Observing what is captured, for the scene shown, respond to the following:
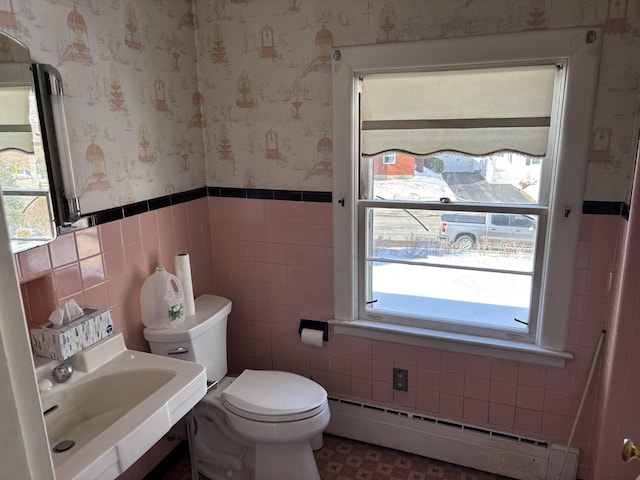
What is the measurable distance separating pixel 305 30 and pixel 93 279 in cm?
135

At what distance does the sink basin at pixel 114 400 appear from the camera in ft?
4.21

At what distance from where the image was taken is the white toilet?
1.91 meters

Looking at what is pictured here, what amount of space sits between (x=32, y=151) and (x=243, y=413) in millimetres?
1257

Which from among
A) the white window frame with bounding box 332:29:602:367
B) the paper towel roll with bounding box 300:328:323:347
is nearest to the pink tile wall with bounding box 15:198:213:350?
the paper towel roll with bounding box 300:328:323:347

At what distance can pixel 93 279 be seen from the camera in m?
1.77

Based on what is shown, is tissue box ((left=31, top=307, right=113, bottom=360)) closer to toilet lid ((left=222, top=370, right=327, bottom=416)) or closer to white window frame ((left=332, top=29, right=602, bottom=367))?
toilet lid ((left=222, top=370, right=327, bottom=416))

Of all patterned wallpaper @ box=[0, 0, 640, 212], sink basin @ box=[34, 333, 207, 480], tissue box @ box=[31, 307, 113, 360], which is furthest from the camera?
patterned wallpaper @ box=[0, 0, 640, 212]

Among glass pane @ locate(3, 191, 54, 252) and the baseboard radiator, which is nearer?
glass pane @ locate(3, 191, 54, 252)

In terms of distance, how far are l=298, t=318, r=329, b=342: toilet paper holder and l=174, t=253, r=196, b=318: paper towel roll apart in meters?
0.55

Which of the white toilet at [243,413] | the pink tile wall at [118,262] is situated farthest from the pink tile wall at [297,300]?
the white toilet at [243,413]

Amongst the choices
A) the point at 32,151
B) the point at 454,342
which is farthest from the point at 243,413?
the point at 32,151

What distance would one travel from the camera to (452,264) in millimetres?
2104

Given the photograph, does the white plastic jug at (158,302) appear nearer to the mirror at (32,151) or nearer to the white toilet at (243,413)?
the white toilet at (243,413)

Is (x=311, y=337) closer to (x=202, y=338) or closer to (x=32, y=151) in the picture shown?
(x=202, y=338)
